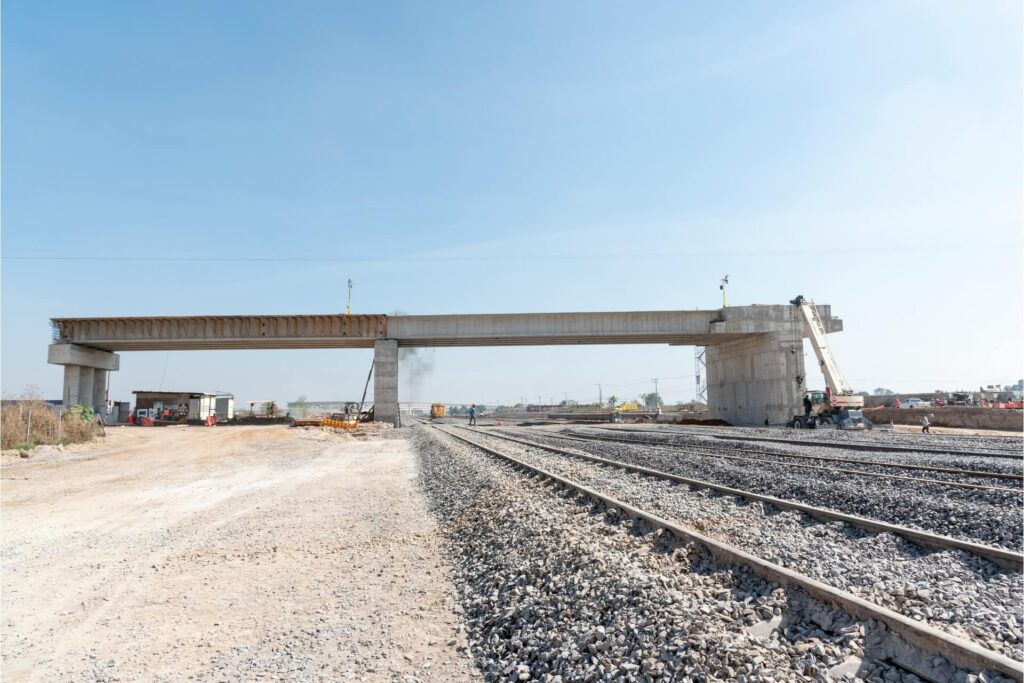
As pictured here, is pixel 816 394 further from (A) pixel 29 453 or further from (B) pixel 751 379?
(A) pixel 29 453

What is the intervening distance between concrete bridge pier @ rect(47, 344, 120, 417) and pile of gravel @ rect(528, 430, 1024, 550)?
46271 millimetres

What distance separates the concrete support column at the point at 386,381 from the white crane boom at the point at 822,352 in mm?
27748

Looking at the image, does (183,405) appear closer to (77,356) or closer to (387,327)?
(77,356)

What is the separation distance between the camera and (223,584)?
22.2 feet

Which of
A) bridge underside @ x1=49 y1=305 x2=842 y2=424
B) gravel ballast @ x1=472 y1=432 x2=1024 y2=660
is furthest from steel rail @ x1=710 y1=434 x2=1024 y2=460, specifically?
bridge underside @ x1=49 y1=305 x2=842 y2=424

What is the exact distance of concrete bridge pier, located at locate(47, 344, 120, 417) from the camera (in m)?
44.0

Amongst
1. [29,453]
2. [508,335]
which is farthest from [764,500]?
[508,335]

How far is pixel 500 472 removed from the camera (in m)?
13.9

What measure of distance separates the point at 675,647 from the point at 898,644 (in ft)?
4.33

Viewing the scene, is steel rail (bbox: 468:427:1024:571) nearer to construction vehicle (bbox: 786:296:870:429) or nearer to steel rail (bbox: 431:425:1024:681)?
steel rail (bbox: 431:425:1024:681)

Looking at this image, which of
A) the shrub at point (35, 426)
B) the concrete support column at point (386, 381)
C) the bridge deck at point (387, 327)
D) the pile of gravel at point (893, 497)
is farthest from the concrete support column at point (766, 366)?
the shrub at point (35, 426)

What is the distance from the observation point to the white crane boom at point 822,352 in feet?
121

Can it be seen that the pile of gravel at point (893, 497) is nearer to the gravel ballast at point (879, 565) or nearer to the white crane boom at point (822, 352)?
the gravel ballast at point (879, 565)

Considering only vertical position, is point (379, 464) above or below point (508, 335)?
below
